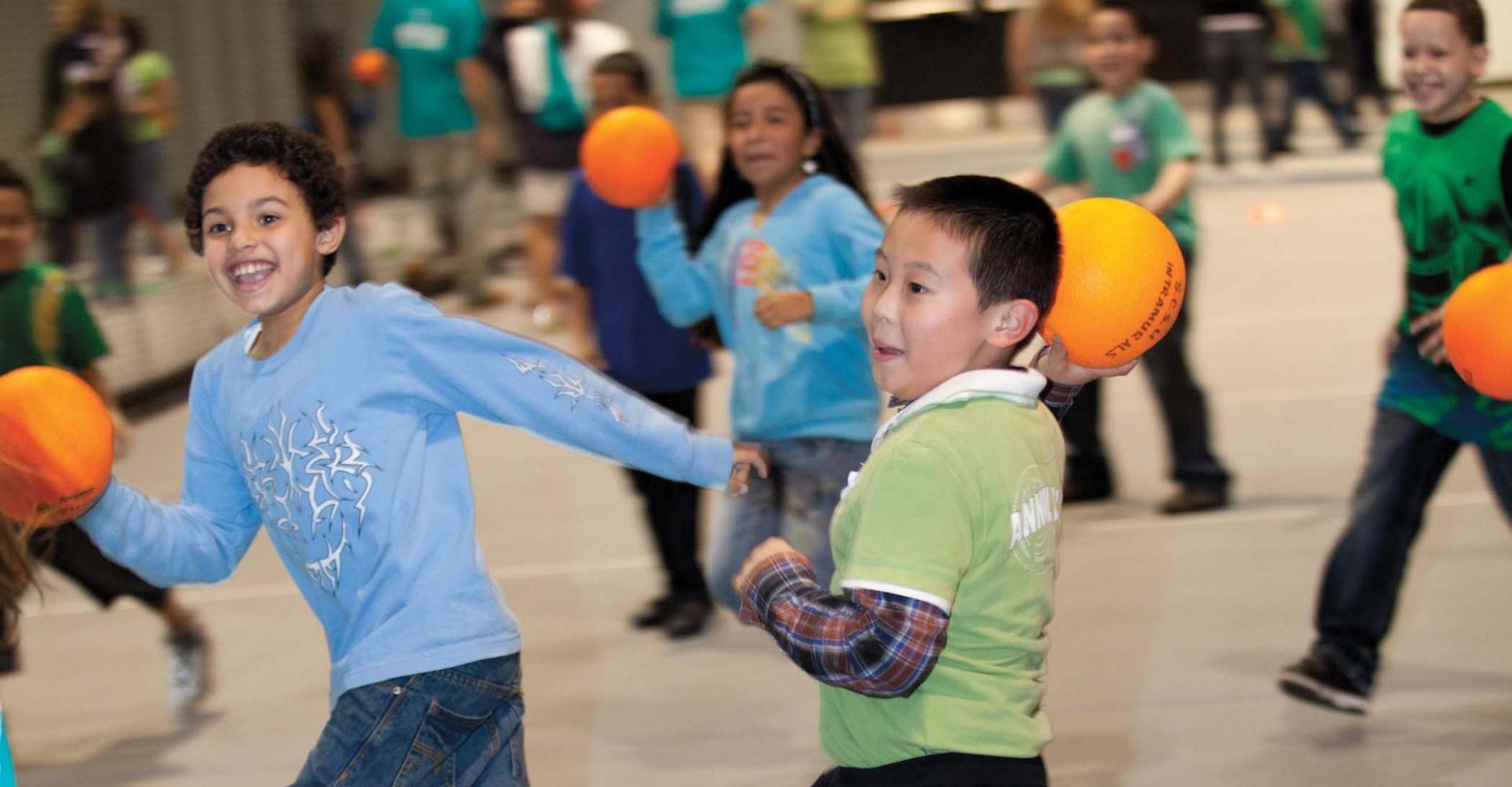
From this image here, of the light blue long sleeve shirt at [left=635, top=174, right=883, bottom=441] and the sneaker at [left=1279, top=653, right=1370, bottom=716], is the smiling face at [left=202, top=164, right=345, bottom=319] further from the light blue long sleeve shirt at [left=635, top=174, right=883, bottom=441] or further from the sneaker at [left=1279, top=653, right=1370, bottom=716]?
the sneaker at [left=1279, top=653, right=1370, bottom=716]

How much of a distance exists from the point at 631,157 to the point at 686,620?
1471 millimetres

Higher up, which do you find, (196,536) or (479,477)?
(196,536)

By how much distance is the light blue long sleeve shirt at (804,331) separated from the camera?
3846mm

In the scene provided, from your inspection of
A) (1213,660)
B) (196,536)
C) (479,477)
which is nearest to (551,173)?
(479,477)

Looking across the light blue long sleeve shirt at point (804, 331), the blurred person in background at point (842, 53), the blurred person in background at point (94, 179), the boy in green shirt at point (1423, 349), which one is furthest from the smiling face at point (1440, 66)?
the blurred person in background at point (842, 53)

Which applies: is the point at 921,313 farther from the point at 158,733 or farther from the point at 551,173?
the point at 551,173

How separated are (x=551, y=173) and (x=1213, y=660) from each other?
14.8ft

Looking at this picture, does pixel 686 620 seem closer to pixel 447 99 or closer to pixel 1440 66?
pixel 1440 66

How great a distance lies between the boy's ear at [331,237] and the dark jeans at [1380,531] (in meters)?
2.36

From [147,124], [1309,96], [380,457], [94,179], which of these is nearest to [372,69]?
[147,124]

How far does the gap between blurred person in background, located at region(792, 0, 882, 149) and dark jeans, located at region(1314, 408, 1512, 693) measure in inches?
299

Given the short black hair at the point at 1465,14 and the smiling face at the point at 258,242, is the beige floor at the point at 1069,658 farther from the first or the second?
the smiling face at the point at 258,242

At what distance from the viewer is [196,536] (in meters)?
2.56

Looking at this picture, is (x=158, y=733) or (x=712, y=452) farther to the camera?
(x=158, y=733)
